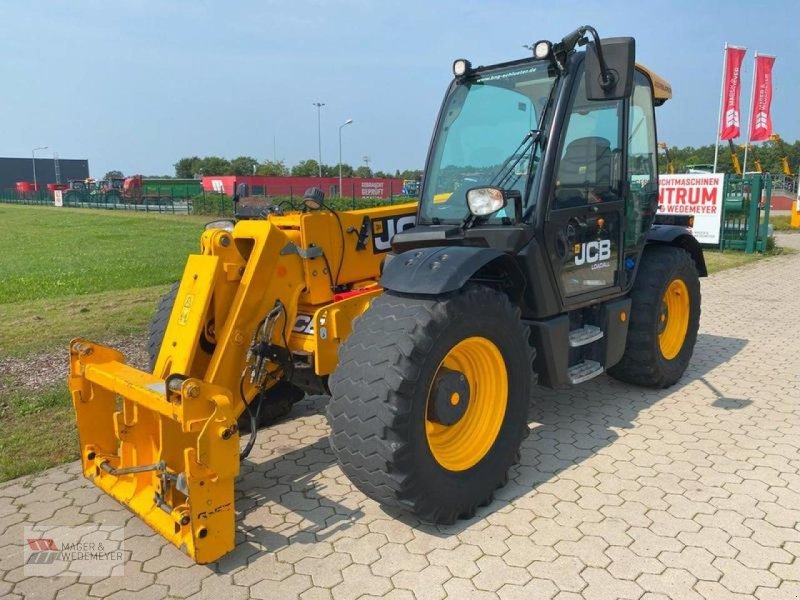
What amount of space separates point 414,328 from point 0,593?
7.23ft

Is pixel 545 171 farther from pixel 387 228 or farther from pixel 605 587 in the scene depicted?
pixel 605 587

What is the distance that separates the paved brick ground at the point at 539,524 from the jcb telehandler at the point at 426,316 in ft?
0.72

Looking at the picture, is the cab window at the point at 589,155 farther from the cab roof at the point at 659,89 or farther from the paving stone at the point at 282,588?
the paving stone at the point at 282,588

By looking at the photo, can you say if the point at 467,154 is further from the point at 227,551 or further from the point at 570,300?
the point at 227,551

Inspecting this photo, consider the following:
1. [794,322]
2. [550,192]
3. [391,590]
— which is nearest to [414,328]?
[391,590]

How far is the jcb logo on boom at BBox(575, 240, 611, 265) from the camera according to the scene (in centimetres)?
427

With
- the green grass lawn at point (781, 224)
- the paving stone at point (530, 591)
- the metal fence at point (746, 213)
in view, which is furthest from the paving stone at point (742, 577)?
the green grass lawn at point (781, 224)

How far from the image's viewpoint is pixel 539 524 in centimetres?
333

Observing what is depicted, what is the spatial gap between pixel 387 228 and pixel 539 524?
7.21 feet

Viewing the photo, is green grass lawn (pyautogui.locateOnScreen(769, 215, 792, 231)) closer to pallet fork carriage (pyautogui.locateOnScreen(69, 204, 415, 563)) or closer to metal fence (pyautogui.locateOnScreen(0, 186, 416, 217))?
metal fence (pyautogui.locateOnScreen(0, 186, 416, 217))

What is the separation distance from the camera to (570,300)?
4207 mm

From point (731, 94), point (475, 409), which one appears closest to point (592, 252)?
point (475, 409)

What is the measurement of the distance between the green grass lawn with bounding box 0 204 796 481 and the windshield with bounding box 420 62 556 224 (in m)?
3.03

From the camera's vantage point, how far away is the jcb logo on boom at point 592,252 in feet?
14.0
